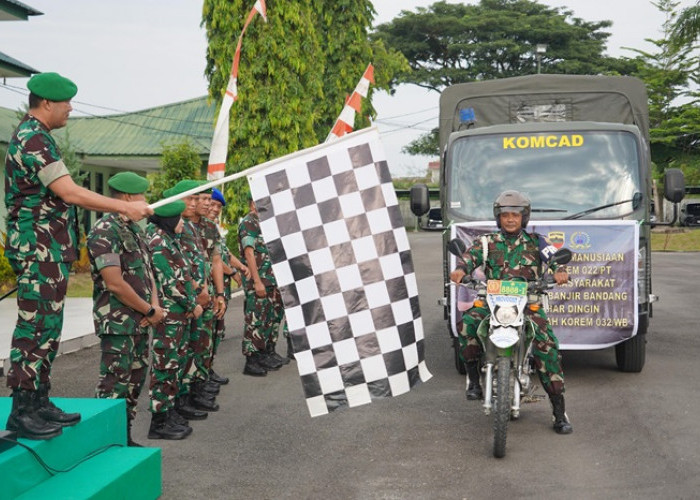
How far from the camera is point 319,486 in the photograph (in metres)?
5.07

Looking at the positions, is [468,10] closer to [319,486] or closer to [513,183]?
[513,183]

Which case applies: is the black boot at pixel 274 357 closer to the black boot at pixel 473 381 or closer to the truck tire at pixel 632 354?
the black boot at pixel 473 381

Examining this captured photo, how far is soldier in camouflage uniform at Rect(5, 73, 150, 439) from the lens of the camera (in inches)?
168

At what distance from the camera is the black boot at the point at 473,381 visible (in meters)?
6.50

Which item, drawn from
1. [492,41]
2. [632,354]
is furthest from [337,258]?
[492,41]

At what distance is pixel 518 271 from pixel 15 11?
40.2 feet

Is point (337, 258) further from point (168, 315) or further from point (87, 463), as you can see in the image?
point (168, 315)

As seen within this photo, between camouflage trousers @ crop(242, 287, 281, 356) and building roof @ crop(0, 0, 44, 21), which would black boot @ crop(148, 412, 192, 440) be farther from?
building roof @ crop(0, 0, 44, 21)

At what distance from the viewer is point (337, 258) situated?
4746 mm

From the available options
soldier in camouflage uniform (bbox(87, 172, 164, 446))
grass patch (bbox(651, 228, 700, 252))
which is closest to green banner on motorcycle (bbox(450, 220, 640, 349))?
soldier in camouflage uniform (bbox(87, 172, 164, 446))

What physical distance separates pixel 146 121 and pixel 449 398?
2601 centimetres

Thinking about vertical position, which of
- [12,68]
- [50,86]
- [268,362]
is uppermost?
[12,68]

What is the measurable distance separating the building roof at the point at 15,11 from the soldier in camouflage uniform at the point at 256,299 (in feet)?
28.1

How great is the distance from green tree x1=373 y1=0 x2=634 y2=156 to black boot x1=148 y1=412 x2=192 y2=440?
4031cm
